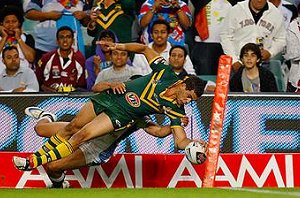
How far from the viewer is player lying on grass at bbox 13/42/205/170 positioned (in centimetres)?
1029

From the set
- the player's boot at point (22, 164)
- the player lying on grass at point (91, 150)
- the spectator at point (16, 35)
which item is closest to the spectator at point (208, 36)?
the spectator at point (16, 35)

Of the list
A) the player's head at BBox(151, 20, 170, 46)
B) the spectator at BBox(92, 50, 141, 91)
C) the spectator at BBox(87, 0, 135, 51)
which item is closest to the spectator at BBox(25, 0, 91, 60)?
the spectator at BBox(87, 0, 135, 51)

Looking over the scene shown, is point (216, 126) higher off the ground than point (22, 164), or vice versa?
point (216, 126)

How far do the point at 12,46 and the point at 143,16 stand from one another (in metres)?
1.81

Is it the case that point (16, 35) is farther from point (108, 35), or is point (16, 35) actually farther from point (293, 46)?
point (293, 46)

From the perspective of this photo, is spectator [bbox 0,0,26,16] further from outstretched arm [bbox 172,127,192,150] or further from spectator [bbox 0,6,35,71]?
outstretched arm [bbox 172,127,192,150]

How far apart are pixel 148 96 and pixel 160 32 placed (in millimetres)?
2381

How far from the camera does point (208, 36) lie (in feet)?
43.2

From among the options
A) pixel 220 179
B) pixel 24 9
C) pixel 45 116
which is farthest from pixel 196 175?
pixel 24 9

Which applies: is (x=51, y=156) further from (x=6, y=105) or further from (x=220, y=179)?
(x=220, y=179)

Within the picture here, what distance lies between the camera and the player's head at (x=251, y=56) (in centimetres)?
1223

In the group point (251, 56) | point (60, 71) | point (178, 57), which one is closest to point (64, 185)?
point (60, 71)

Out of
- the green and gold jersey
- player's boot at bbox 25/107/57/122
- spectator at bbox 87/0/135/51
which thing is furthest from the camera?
spectator at bbox 87/0/135/51

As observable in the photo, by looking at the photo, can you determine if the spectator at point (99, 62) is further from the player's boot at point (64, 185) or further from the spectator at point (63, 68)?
the player's boot at point (64, 185)
